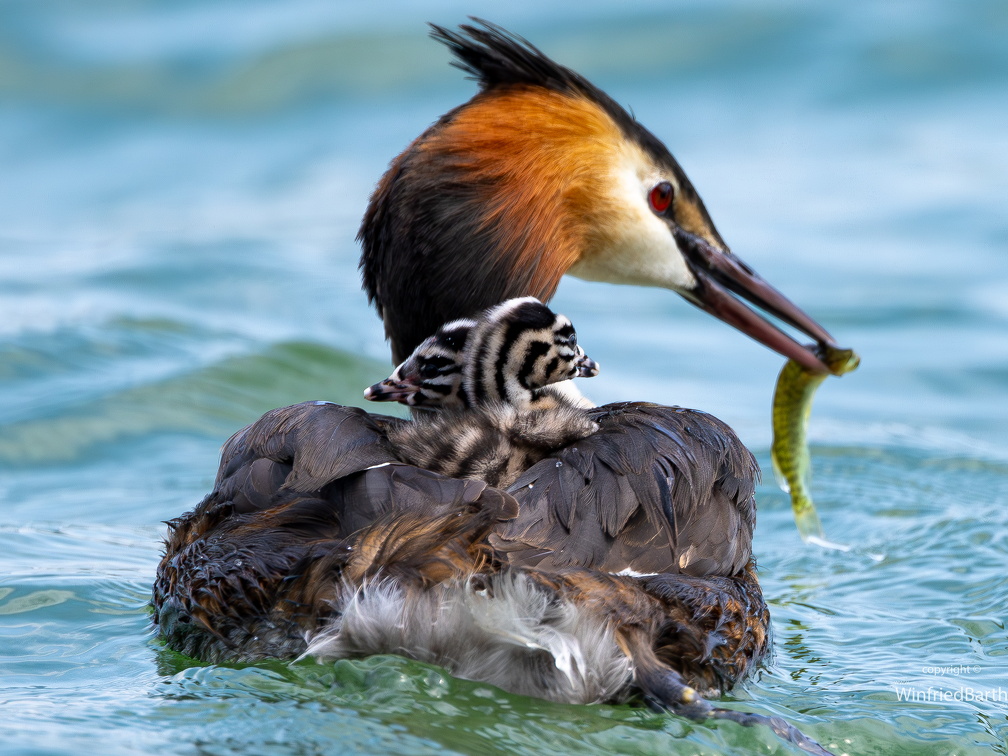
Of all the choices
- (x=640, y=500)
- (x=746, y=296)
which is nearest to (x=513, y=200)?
(x=746, y=296)

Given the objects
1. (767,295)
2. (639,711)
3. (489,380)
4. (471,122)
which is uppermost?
(471,122)

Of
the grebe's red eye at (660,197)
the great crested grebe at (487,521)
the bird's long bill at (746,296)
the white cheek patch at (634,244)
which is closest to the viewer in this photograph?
the great crested grebe at (487,521)

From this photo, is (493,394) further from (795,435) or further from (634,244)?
(795,435)

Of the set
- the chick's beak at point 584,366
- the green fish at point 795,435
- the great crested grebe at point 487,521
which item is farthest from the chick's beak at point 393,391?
the green fish at point 795,435

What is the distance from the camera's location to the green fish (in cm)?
470

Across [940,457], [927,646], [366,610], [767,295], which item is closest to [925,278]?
[940,457]

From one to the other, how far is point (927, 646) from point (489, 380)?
4.95 ft

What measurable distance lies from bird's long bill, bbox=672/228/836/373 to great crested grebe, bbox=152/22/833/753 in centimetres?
61

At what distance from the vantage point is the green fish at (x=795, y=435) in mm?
4695

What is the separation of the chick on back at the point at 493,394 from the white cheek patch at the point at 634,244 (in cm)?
67

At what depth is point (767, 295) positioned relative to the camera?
183 inches

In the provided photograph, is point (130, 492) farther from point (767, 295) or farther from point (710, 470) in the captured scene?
point (710, 470)

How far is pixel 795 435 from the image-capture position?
15.5ft

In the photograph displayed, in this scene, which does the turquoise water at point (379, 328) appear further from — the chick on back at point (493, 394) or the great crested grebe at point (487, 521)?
the chick on back at point (493, 394)
